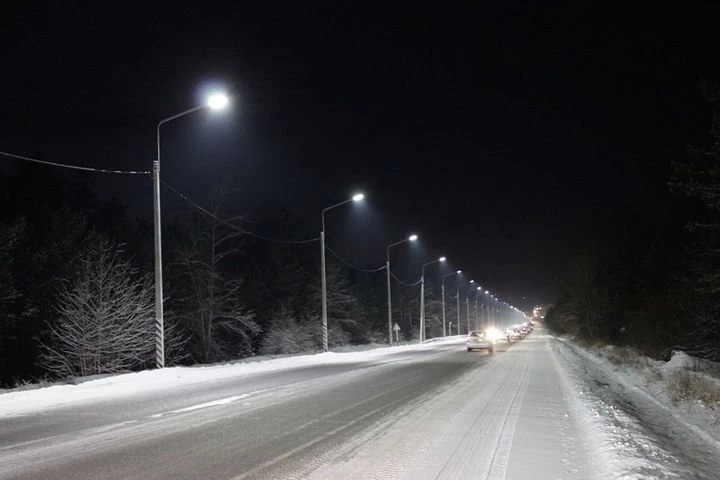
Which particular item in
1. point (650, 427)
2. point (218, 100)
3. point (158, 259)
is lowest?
point (650, 427)

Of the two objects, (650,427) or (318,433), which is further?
(650,427)

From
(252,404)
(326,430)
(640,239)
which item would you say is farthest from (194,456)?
(640,239)

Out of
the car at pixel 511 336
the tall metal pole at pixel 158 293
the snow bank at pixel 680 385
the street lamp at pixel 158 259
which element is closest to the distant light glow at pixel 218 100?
the street lamp at pixel 158 259

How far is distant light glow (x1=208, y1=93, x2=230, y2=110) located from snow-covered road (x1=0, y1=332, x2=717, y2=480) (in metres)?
9.67

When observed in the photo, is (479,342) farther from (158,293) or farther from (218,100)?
(218,100)

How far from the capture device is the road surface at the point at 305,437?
7254 mm

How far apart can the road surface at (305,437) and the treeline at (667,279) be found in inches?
292

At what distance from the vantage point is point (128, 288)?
29.5m

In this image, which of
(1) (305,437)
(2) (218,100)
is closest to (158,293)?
(2) (218,100)

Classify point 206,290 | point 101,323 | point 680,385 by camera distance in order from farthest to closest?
point 206,290 < point 101,323 < point 680,385

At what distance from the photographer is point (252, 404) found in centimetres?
1328

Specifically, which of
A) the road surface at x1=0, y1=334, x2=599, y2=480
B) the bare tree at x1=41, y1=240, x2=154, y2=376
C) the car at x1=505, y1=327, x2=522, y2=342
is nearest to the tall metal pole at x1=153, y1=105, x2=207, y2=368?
the road surface at x1=0, y1=334, x2=599, y2=480

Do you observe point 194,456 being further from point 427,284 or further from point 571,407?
point 427,284

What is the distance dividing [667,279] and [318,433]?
30911 millimetres
